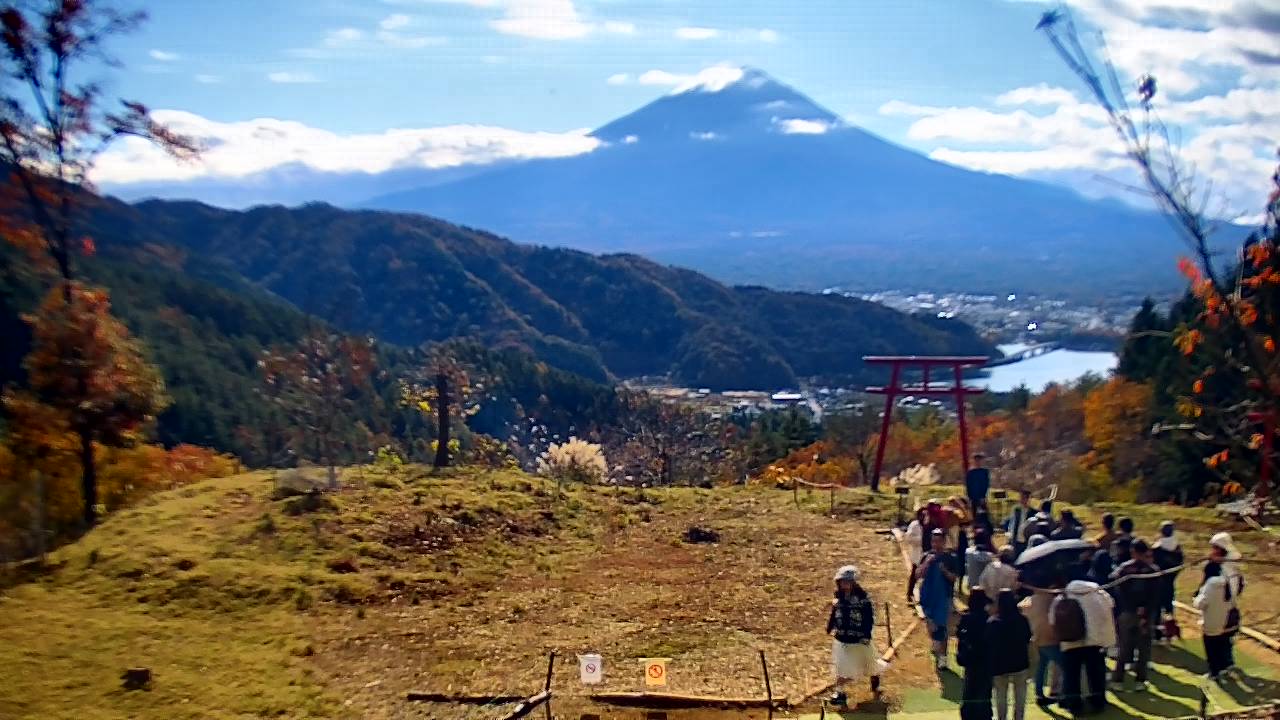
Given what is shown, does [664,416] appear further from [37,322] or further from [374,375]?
[37,322]

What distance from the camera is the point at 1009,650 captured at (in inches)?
277

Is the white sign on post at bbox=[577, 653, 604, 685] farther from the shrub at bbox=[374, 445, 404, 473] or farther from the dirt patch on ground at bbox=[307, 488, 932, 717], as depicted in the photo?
the shrub at bbox=[374, 445, 404, 473]

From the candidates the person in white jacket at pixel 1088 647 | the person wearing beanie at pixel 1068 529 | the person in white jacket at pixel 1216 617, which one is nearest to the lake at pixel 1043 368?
the person wearing beanie at pixel 1068 529

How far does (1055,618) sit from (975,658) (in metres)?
0.85

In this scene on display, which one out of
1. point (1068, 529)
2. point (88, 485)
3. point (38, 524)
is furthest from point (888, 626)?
point (88, 485)

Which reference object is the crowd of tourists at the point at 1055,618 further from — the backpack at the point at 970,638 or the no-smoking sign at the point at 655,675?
the no-smoking sign at the point at 655,675

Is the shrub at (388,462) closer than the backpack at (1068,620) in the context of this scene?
No

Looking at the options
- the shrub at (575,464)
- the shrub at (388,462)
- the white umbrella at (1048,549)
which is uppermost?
the white umbrella at (1048,549)

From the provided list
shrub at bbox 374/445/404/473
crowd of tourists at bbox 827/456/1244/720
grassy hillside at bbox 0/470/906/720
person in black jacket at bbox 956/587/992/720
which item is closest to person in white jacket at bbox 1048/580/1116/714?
crowd of tourists at bbox 827/456/1244/720

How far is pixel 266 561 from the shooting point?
460 inches

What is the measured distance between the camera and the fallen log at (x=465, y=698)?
8.41 m

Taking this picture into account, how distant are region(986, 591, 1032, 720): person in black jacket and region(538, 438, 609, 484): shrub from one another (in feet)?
40.9

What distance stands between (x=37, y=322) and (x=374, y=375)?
37.6 meters

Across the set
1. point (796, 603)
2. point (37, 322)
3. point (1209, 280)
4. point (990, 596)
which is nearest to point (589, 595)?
point (796, 603)
